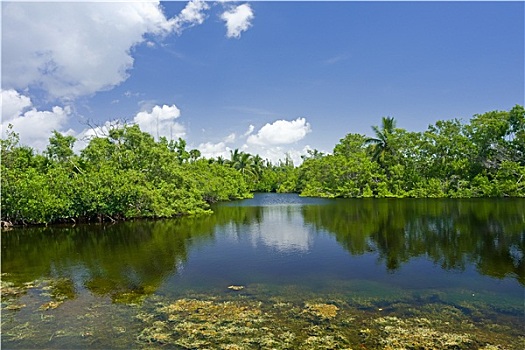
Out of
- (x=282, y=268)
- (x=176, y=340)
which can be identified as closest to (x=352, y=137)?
(x=282, y=268)

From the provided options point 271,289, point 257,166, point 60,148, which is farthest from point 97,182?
point 257,166

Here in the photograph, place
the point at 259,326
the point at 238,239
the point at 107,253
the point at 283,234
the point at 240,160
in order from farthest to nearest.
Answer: the point at 240,160, the point at 283,234, the point at 238,239, the point at 107,253, the point at 259,326

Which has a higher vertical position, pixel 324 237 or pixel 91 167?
pixel 91 167

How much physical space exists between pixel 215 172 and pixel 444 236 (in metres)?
46.5

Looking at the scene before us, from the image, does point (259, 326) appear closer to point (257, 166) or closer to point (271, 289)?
point (271, 289)

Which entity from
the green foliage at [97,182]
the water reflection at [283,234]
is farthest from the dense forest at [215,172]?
the water reflection at [283,234]

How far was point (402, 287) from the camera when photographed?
43.7 feet

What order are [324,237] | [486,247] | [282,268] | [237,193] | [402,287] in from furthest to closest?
1. [237,193]
2. [324,237]
3. [486,247]
4. [282,268]
5. [402,287]

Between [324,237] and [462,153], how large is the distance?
141 feet

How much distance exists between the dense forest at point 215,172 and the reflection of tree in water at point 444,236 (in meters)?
16.0

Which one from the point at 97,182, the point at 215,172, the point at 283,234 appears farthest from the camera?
the point at 215,172

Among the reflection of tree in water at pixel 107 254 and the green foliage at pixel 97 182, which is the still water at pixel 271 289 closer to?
the reflection of tree in water at pixel 107 254

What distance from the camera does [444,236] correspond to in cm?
2230

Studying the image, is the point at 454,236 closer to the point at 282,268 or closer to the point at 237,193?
the point at 282,268
